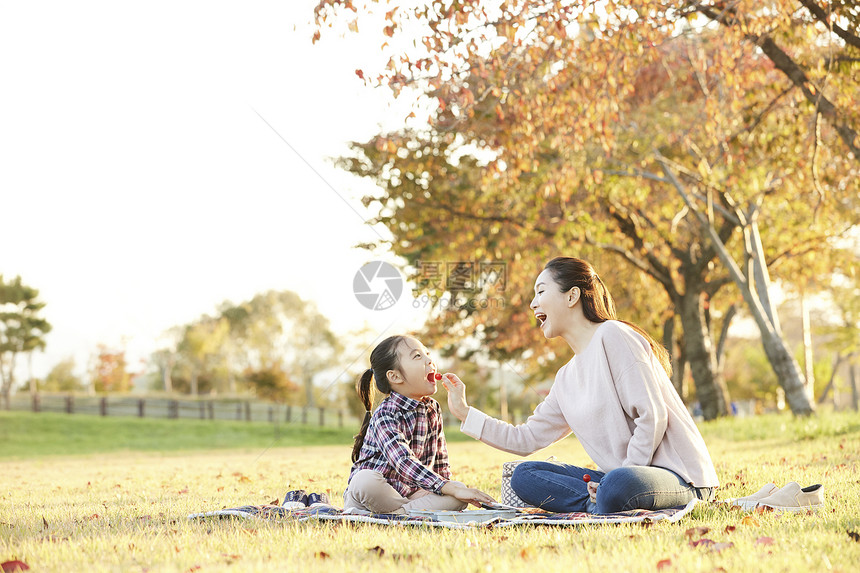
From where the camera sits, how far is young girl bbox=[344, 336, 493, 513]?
3.71 meters

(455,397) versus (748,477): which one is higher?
(455,397)

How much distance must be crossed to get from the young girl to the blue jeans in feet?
1.15

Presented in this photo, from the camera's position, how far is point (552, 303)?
12.4ft

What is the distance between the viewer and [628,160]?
1201 cm

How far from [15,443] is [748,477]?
22598mm

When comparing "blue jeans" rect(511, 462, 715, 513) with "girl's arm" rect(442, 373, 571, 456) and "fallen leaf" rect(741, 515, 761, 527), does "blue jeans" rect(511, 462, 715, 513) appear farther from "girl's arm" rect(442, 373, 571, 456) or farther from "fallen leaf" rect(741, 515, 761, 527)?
"fallen leaf" rect(741, 515, 761, 527)

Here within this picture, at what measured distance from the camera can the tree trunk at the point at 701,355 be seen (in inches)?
590

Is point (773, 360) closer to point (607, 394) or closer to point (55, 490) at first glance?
point (607, 394)

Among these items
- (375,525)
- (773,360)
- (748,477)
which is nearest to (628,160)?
(773,360)

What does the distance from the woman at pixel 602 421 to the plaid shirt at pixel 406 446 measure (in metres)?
0.19

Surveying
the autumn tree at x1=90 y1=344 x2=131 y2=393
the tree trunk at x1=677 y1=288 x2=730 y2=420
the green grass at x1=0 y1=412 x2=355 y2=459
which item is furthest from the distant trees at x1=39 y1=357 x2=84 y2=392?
the tree trunk at x1=677 y1=288 x2=730 y2=420

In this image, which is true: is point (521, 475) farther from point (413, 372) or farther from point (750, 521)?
point (750, 521)

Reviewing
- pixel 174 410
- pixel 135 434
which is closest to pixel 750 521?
pixel 135 434

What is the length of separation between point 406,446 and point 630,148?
9.56 metres
